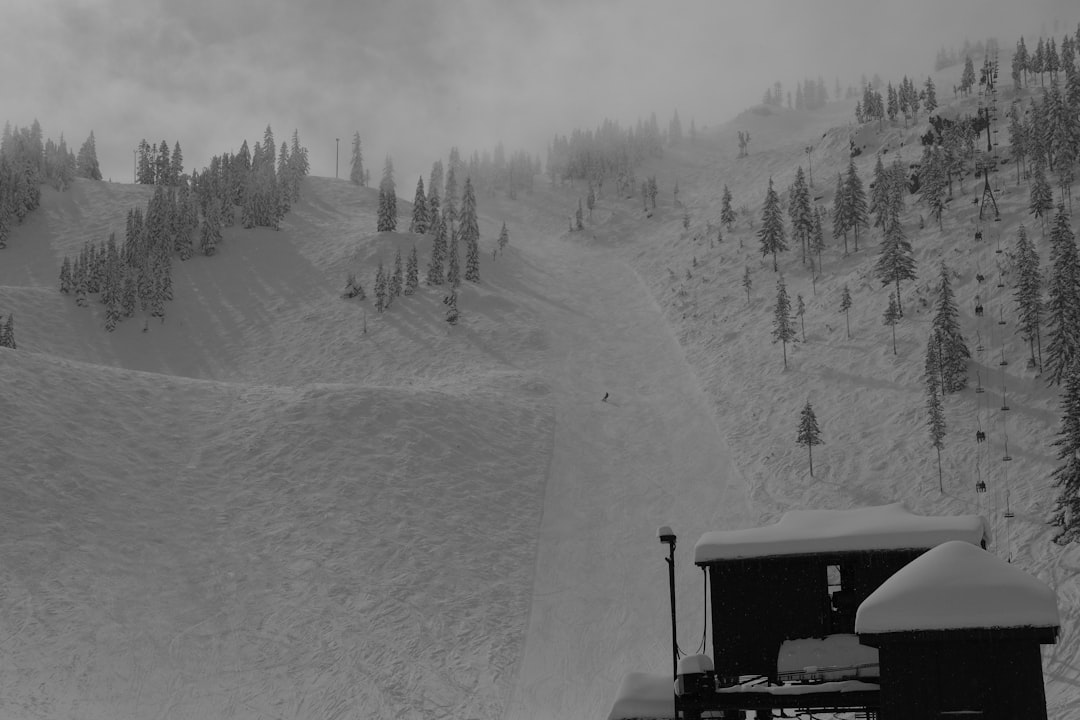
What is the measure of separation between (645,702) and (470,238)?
3951 inches

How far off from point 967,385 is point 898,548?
4349cm

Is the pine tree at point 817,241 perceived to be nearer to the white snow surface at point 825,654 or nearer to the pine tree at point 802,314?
the pine tree at point 802,314

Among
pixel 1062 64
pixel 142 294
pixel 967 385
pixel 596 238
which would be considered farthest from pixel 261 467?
pixel 1062 64

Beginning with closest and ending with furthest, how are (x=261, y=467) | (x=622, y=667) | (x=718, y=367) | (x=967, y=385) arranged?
(x=622, y=667), (x=261, y=467), (x=967, y=385), (x=718, y=367)

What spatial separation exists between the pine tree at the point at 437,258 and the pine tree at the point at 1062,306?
58032 mm

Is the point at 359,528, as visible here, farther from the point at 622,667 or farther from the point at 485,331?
the point at 485,331

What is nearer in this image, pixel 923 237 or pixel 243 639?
pixel 243 639

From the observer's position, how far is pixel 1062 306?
187ft

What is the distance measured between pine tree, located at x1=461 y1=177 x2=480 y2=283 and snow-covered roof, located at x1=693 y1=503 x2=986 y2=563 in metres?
84.6

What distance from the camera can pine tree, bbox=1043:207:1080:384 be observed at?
5388 centimetres

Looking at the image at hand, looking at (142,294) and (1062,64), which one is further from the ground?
(1062,64)

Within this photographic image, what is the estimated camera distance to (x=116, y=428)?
5241 cm

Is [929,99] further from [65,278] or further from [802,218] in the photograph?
[65,278]

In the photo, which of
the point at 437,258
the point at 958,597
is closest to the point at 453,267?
the point at 437,258
